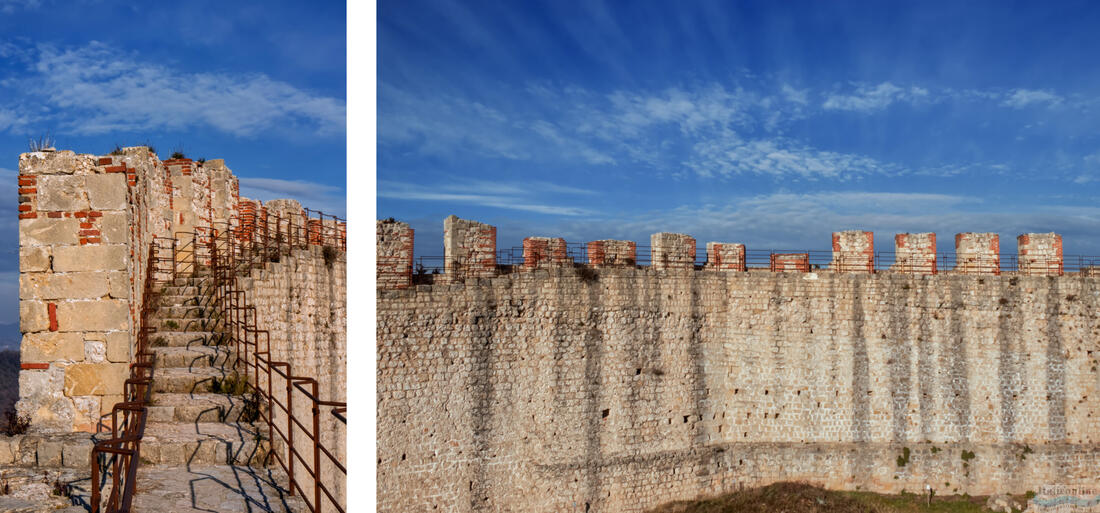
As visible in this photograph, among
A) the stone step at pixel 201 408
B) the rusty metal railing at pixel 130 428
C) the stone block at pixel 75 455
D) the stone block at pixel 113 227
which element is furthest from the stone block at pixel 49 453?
the stone block at pixel 113 227

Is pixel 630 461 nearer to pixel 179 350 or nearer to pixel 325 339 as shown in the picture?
pixel 325 339

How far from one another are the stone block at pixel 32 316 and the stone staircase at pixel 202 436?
37.1 inches

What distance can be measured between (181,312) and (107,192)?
248 centimetres

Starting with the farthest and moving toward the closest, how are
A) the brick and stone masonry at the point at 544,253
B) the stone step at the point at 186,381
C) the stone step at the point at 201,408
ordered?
the brick and stone masonry at the point at 544,253 → the stone step at the point at 186,381 → the stone step at the point at 201,408

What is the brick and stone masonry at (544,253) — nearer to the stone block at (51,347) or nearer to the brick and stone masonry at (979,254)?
the stone block at (51,347)

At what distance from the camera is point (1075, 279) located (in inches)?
469

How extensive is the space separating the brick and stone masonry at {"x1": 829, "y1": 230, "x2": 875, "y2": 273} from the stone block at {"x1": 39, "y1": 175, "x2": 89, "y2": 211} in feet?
37.7

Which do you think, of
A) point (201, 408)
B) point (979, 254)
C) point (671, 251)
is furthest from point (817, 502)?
point (201, 408)

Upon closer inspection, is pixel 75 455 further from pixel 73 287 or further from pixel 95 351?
pixel 73 287

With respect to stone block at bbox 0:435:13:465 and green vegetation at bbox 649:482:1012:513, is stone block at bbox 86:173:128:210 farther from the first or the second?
green vegetation at bbox 649:482:1012:513

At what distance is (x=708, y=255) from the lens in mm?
11766

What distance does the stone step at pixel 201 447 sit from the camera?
4066 mm

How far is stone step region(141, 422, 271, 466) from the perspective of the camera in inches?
160

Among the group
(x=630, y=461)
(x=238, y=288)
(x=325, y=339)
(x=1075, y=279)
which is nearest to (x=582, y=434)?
(x=630, y=461)
